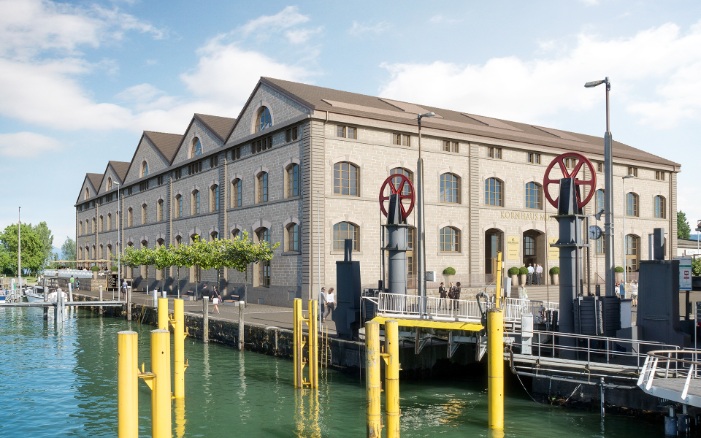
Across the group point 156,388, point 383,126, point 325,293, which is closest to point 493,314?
point 156,388

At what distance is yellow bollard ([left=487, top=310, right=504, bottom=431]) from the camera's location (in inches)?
629

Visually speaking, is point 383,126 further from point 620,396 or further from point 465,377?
point 620,396

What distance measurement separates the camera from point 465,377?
25016mm

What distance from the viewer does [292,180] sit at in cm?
4056

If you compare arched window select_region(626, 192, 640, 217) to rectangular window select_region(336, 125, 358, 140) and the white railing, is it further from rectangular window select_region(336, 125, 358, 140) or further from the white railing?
the white railing

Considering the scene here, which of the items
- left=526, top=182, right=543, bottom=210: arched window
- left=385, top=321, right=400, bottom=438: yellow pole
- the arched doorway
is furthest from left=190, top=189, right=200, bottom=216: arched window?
left=385, top=321, right=400, bottom=438: yellow pole

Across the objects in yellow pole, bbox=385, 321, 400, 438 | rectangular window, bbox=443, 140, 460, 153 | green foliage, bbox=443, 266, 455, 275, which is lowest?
yellow pole, bbox=385, 321, 400, 438

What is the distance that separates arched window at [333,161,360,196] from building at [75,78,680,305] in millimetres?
67

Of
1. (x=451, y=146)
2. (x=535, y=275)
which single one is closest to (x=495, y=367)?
(x=451, y=146)

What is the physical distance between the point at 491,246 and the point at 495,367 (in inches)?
1241

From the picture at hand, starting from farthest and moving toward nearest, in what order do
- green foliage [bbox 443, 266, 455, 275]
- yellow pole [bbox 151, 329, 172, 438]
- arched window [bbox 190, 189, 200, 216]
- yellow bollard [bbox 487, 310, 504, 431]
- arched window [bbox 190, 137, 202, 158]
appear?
arched window [bbox 190, 189, 200, 216]
arched window [bbox 190, 137, 202, 158]
green foliage [bbox 443, 266, 455, 275]
yellow bollard [bbox 487, 310, 504, 431]
yellow pole [bbox 151, 329, 172, 438]

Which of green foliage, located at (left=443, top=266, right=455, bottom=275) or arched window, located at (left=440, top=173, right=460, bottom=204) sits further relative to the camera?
arched window, located at (left=440, top=173, right=460, bottom=204)

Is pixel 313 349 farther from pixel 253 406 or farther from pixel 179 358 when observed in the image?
pixel 179 358

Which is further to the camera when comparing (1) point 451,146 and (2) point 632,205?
(2) point 632,205
